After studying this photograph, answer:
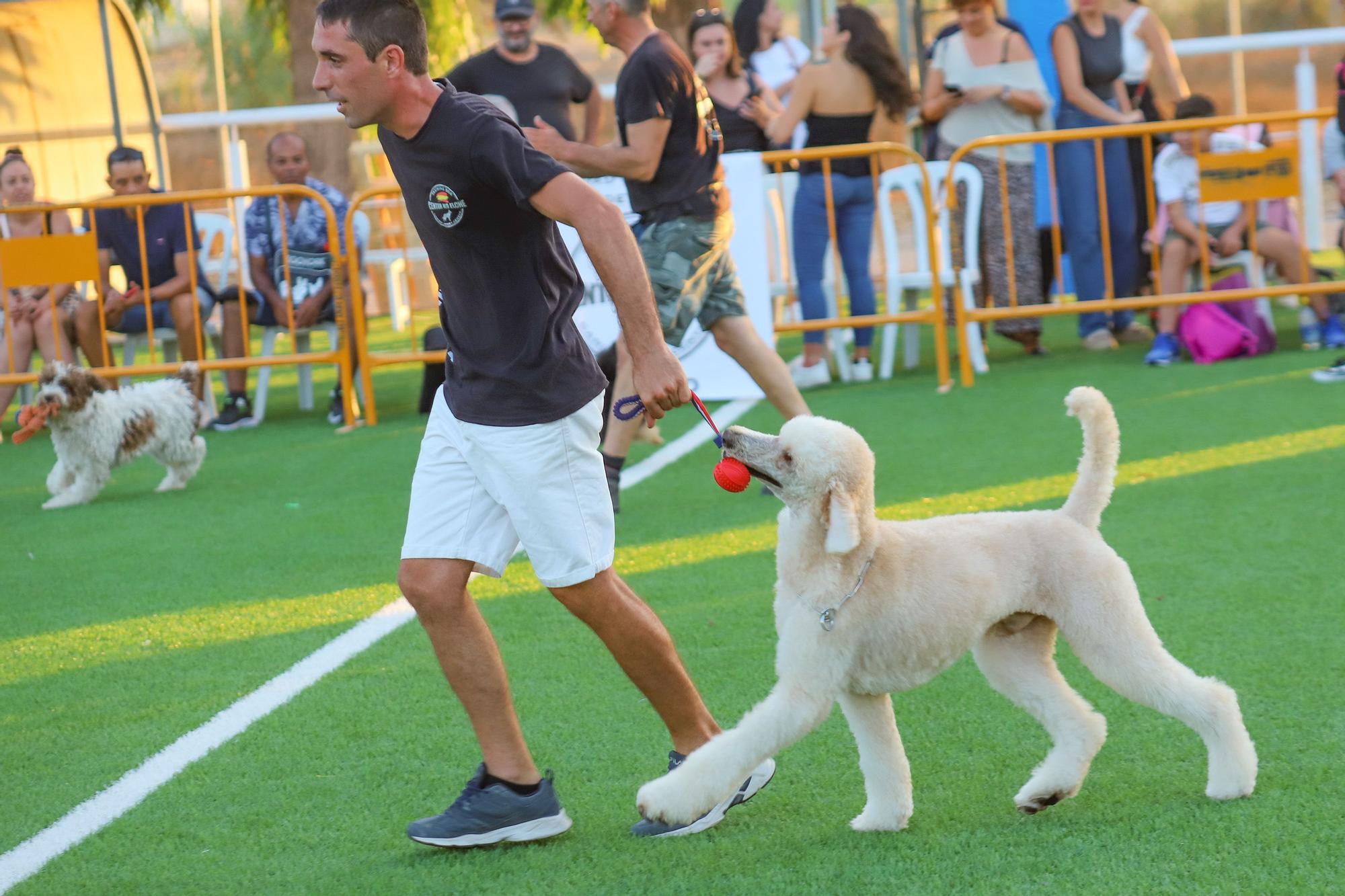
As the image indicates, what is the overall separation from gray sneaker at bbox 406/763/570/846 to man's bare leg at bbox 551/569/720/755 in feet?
1.17

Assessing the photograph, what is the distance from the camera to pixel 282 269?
11422 mm

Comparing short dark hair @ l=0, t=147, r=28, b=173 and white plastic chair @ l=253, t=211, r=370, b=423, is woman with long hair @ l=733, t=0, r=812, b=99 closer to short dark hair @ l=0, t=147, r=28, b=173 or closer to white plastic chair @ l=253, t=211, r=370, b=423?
white plastic chair @ l=253, t=211, r=370, b=423

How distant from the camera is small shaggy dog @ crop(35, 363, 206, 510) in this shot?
27.7 ft

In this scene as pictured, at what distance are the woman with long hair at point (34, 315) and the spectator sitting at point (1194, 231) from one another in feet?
25.7

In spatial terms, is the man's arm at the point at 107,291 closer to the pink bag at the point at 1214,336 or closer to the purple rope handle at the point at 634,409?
the pink bag at the point at 1214,336

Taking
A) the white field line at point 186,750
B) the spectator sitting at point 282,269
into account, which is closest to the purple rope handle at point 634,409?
the white field line at point 186,750

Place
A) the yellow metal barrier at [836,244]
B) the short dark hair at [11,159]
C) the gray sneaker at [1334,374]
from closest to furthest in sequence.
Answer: the gray sneaker at [1334,374]
the yellow metal barrier at [836,244]
the short dark hair at [11,159]

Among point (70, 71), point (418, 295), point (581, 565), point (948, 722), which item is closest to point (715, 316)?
point (948, 722)

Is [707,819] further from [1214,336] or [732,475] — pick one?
[1214,336]

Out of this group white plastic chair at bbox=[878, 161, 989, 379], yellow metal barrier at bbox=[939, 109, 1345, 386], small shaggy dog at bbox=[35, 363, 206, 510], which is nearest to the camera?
small shaggy dog at bbox=[35, 363, 206, 510]

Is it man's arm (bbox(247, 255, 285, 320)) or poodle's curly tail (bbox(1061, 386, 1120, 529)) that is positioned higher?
man's arm (bbox(247, 255, 285, 320))

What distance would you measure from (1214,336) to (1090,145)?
5.61 ft

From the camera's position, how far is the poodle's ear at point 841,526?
326cm

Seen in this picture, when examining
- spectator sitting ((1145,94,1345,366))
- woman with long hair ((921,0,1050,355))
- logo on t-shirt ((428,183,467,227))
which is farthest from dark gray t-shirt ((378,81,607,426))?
spectator sitting ((1145,94,1345,366))
